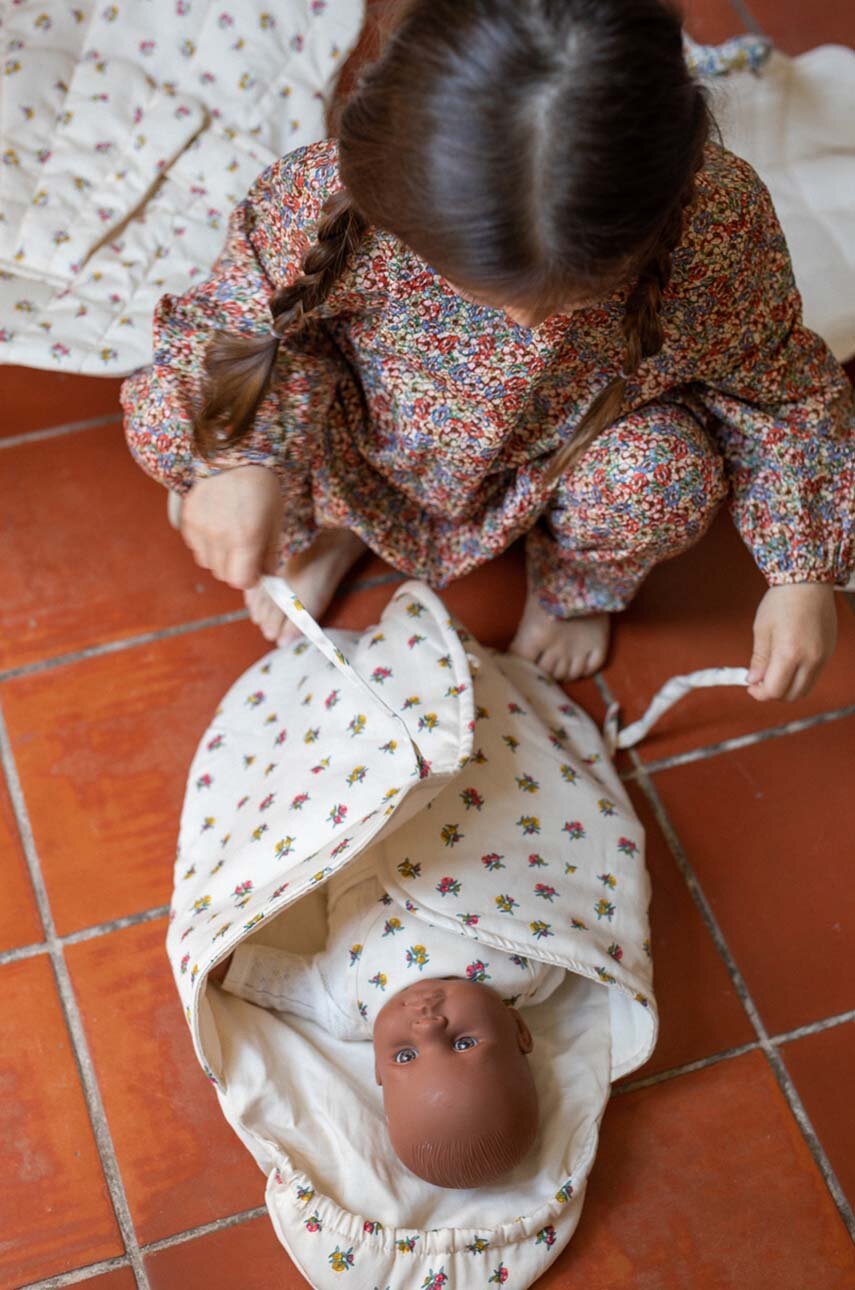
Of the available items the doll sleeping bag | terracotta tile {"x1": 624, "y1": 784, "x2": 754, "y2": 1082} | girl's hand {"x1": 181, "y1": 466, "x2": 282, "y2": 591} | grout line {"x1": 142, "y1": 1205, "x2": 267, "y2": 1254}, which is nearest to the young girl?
girl's hand {"x1": 181, "y1": 466, "x2": 282, "y2": 591}

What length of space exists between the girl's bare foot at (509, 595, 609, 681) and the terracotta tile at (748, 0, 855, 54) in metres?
0.81

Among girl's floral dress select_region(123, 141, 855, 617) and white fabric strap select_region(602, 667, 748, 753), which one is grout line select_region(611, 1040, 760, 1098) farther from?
girl's floral dress select_region(123, 141, 855, 617)

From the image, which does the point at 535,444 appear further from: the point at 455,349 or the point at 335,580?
the point at 335,580

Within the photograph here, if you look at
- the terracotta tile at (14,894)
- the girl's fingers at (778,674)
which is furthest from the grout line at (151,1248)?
the girl's fingers at (778,674)

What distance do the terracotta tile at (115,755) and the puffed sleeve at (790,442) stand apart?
1.59 ft

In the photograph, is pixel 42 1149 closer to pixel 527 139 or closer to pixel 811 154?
pixel 527 139

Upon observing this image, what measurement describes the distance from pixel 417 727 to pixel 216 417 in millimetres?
282

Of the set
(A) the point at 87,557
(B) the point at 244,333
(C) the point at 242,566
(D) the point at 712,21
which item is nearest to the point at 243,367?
(B) the point at 244,333

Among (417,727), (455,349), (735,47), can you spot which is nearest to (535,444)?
(455,349)

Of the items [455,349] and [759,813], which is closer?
[455,349]

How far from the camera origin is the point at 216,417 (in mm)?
853

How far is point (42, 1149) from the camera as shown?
927 millimetres

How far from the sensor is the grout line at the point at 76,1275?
887 mm

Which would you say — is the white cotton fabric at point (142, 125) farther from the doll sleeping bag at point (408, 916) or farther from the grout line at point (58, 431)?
the doll sleeping bag at point (408, 916)
